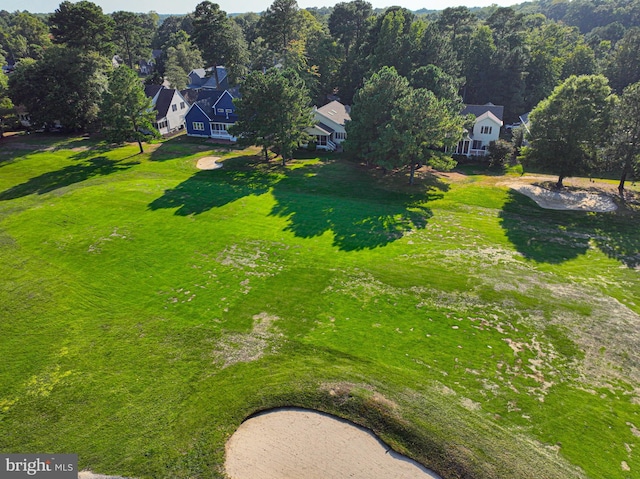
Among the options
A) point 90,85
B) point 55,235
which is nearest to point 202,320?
point 55,235

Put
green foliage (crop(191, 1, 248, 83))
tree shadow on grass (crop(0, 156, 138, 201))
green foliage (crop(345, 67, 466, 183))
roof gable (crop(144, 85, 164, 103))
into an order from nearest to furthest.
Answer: green foliage (crop(345, 67, 466, 183))
tree shadow on grass (crop(0, 156, 138, 201))
roof gable (crop(144, 85, 164, 103))
green foliage (crop(191, 1, 248, 83))

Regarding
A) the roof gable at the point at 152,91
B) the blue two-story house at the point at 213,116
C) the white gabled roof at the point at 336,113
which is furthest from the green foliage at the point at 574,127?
the roof gable at the point at 152,91

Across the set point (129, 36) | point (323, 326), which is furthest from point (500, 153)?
point (129, 36)

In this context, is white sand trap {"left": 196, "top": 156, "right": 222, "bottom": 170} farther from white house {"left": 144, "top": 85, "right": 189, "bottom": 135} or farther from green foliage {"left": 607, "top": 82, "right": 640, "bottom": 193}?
green foliage {"left": 607, "top": 82, "right": 640, "bottom": 193}

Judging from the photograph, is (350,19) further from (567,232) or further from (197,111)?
(567,232)

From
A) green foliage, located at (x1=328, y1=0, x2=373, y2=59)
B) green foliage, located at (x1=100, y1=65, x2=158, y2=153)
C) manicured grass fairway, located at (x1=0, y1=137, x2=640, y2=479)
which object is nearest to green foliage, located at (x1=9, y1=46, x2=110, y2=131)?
green foliage, located at (x1=100, y1=65, x2=158, y2=153)

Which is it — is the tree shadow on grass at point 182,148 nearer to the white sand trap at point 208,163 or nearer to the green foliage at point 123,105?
the white sand trap at point 208,163

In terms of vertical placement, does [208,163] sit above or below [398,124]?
below
